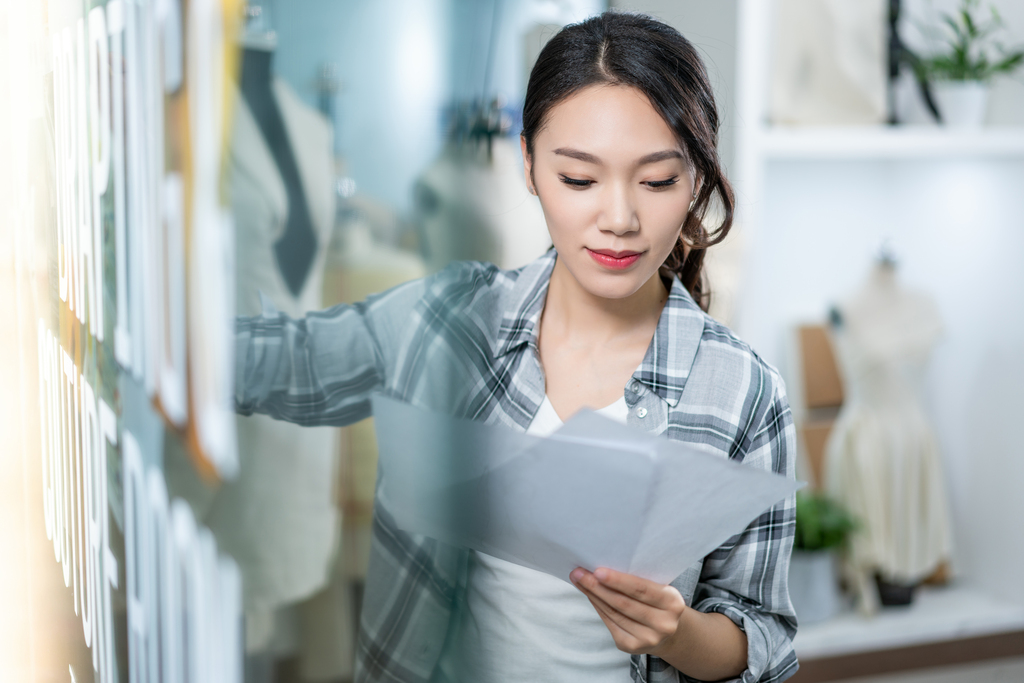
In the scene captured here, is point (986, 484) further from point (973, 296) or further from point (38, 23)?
point (38, 23)

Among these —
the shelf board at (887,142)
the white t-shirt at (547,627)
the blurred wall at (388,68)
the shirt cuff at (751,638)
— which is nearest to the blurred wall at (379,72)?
the blurred wall at (388,68)

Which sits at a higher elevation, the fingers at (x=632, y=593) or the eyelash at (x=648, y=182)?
the eyelash at (x=648, y=182)

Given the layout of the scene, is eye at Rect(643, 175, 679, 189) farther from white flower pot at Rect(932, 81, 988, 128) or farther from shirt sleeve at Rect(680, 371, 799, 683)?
white flower pot at Rect(932, 81, 988, 128)

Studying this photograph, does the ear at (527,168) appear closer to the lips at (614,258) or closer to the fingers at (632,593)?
the lips at (614,258)

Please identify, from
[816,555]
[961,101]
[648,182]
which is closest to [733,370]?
[648,182]

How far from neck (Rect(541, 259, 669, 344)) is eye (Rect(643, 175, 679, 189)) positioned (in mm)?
118

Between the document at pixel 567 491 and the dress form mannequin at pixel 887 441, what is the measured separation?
1.61 m

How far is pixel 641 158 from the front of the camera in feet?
1.29

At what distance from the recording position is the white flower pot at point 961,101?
1.78 m

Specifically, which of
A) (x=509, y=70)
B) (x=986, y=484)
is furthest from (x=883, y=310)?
(x=509, y=70)

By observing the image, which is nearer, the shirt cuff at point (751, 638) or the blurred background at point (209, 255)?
the blurred background at point (209, 255)

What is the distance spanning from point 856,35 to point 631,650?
5.33 ft

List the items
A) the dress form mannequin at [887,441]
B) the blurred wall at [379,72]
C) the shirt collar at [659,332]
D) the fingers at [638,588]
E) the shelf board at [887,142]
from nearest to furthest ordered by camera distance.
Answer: the blurred wall at [379,72]
the fingers at [638,588]
the shirt collar at [659,332]
the shelf board at [887,142]
the dress form mannequin at [887,441]

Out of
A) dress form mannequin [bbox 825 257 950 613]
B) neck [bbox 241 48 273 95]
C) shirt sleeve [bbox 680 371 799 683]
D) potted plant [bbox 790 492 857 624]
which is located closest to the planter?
potted plant [bbox 790 492 857 624]
